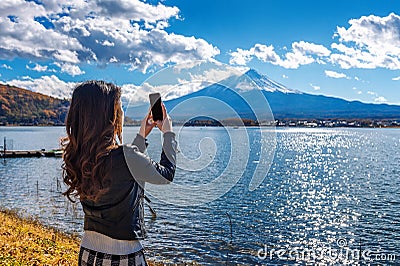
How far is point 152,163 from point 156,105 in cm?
44

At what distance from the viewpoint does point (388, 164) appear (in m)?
48.3

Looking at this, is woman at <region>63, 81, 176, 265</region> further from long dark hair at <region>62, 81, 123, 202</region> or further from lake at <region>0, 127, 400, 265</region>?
lake at <region>0, 127, 400, 265</region>

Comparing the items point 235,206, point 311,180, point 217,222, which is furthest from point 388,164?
point 217,222

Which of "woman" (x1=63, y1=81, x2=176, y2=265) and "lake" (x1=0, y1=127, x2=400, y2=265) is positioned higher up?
"woman" (x1=63, y1=81, x2=176, y2=265)

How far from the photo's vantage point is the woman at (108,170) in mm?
2910

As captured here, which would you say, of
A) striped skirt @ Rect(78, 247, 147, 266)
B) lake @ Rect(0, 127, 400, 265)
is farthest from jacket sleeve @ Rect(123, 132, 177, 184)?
lake @ Rect(0, 127, 400, 265)

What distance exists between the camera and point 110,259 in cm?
313

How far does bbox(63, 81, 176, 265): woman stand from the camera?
2910 mm

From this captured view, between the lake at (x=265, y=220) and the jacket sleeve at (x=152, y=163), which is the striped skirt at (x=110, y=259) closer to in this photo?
the jacket sleeve at (x=152, y=163)

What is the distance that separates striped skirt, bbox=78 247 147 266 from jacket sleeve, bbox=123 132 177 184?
0.63 meters

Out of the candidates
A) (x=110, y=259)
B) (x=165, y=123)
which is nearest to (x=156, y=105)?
(x=165, y=123)

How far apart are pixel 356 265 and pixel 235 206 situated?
9.47 metres

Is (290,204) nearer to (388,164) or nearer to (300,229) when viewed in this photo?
(300,229)

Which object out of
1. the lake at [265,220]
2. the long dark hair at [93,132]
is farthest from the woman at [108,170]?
the lake at [265,220]
